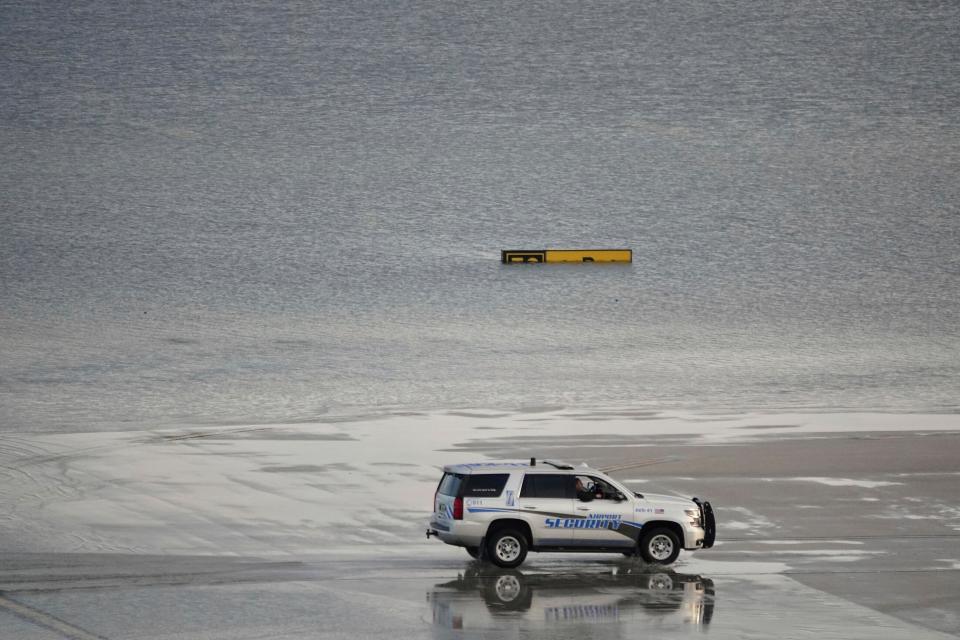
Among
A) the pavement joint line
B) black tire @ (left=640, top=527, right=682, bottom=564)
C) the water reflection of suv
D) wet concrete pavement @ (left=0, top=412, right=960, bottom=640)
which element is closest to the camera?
the pavement joint line

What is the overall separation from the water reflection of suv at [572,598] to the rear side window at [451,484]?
46.1 inches

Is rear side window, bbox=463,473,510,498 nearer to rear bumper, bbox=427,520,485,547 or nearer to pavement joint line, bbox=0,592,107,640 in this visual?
rear bumper, bbox=427,520,485,547

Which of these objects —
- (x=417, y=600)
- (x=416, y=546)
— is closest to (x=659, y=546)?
(x=416, y=546)

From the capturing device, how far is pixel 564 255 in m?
85.5

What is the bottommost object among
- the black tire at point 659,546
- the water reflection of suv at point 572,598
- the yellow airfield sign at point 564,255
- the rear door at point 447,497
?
the water reflection of suv at point 572,598

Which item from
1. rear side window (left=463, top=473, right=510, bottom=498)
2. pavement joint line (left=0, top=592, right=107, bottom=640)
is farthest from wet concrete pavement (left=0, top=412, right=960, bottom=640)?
rear side window (left=463, top=473, right=510, bottom=498)

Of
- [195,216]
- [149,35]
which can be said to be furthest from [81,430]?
[149,35]

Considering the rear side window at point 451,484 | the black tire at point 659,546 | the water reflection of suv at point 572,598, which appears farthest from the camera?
the black tire at point 659,546

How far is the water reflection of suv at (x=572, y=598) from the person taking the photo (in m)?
15.4

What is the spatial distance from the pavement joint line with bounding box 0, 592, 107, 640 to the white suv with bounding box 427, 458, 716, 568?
6.14m

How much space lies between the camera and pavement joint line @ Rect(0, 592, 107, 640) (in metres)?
13.9

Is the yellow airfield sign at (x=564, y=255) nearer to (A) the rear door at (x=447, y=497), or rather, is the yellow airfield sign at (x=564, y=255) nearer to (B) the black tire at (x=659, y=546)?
(A) the rear door at (x=447, y=497)

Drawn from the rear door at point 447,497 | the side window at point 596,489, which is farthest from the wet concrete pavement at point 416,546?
the side window at point 596,489

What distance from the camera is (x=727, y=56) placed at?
107000 mm
